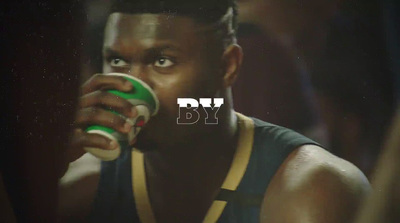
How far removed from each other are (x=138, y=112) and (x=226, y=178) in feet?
1.25

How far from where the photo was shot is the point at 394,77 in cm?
170

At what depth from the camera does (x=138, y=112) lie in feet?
5.48

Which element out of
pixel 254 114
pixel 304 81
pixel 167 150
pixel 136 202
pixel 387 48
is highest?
pixel 387 48

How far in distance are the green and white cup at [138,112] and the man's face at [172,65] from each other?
2 centimetres

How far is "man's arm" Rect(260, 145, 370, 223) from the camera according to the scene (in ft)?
5.23

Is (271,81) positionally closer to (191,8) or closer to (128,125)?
(191,8)

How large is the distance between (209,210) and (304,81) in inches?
22.0

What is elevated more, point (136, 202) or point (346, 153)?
point (346, 153)

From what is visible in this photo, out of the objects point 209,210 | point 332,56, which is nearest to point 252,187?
point 209,210

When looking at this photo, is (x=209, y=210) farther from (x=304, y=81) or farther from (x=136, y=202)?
(x=304, y=81)

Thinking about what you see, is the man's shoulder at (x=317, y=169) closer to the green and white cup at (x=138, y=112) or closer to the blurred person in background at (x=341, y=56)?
the blurred person in background at (x=341, y=56)

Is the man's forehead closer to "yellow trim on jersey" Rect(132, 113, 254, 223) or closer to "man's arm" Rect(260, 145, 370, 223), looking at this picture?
"yellow trim on jersey" Rect(132, 113, 254, 223)

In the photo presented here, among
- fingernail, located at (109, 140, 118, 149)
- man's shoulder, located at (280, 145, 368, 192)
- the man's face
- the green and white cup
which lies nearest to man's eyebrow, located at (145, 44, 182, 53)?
the man's face

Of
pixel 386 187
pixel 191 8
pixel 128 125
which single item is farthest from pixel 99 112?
pixel 386 187
